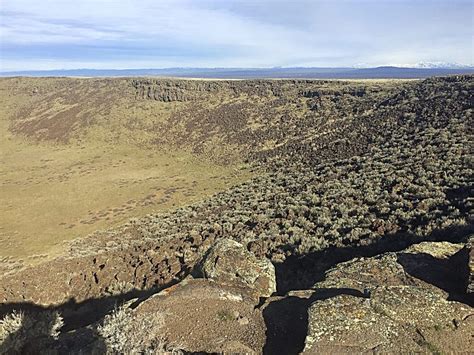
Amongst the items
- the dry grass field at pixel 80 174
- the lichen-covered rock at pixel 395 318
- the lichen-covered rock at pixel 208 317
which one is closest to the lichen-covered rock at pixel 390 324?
the lichen-covered rock at pixel 395 318

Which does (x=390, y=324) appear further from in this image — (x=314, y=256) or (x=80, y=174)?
(x=80, y=174)

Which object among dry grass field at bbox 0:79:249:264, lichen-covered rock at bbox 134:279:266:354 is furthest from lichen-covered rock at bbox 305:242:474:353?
dry grass field at bbox 0:79:249:264

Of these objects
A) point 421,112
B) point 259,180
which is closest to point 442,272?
point 259,180

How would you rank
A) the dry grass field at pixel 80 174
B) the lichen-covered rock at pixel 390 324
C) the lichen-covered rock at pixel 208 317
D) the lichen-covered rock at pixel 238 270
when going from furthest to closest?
the dry grass field at pixel 80 174 → the lichen-covered rock at pixel 238 270 → the lichen-covered rock at pixel 208 317 → the lichen-covered rock at pixel 390 324

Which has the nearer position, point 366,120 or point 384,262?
point 384,262

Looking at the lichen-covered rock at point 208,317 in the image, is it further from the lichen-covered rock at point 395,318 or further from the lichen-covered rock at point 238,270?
the lichen-covered rock at point 395,318

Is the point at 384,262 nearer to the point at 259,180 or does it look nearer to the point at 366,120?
the point at 259,180
